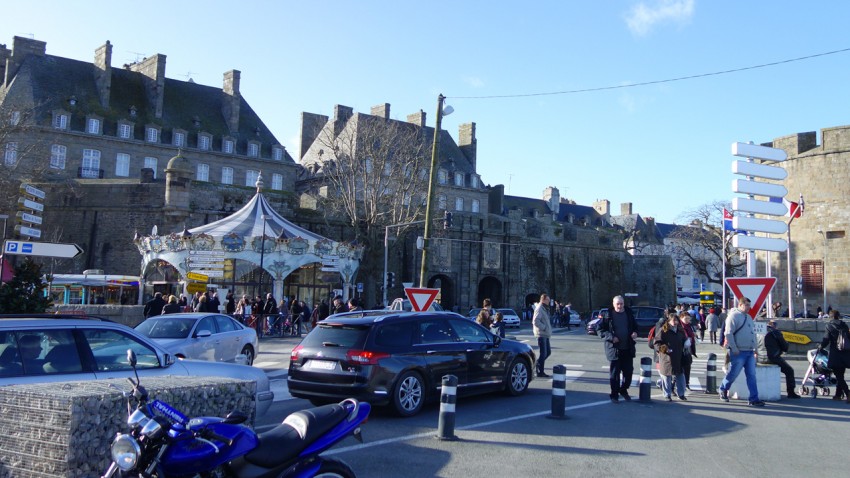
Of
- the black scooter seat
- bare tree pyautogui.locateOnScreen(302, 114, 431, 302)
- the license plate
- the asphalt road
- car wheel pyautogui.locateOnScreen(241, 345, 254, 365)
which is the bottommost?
the asphalt road

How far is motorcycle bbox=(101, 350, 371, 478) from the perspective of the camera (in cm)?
377

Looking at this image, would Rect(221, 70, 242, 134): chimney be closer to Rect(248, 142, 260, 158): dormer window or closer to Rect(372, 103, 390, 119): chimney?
Rect(248, 142, 260, 158): dormer window

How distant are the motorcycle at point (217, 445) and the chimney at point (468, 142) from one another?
66.4 meters

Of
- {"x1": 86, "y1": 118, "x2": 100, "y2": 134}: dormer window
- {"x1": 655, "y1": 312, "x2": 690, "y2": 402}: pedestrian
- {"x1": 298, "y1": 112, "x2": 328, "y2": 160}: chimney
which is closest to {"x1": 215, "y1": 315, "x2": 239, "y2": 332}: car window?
{"x1": 655, "y1": 312, "x2": 690, "y2": 402}: pedestrian

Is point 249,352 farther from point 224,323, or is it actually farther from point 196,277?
point 196,277

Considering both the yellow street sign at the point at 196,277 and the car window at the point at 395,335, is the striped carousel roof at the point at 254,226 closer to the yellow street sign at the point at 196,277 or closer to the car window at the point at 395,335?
the yellow street sign at the point at 196,277

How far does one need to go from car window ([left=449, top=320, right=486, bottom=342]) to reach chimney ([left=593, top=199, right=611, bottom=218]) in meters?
84.5

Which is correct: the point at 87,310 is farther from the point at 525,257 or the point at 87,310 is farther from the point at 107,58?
the point at 525,257

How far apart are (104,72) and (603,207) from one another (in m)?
66.3

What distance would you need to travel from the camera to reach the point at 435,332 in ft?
33.2

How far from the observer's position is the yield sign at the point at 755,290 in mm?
11938

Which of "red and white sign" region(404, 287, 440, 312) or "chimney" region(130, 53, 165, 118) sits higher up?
"chimney" region(130, 53, 165, 118)


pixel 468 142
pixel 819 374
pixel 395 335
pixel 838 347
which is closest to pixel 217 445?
pixel 395 335

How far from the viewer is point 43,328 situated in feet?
19.5
